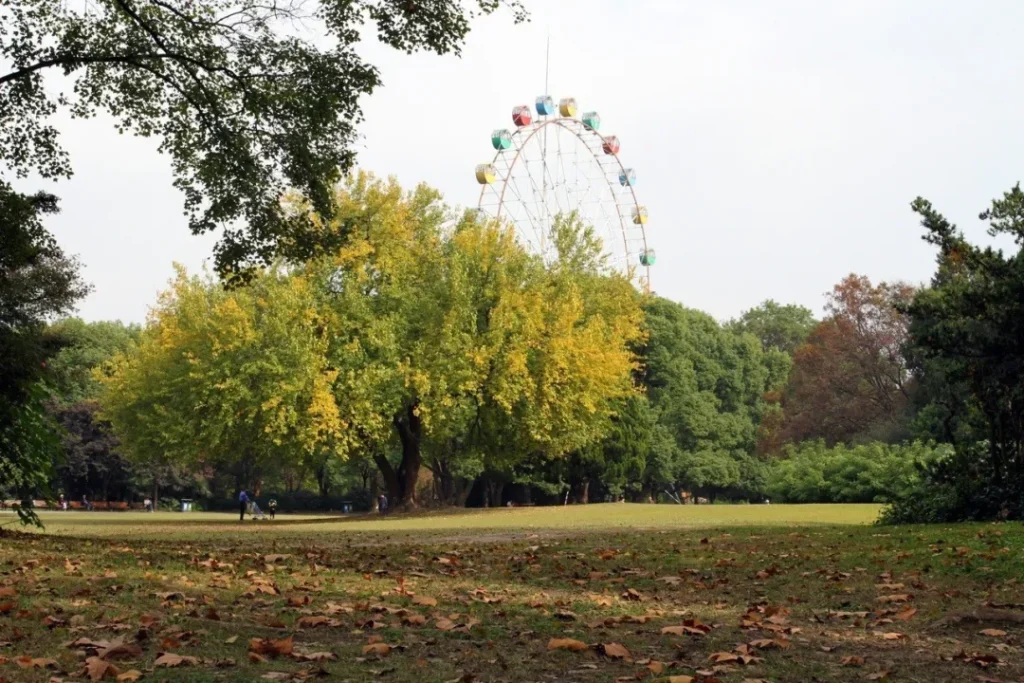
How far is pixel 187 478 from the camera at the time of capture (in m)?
81.4

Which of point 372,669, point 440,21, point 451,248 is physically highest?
point 451,248

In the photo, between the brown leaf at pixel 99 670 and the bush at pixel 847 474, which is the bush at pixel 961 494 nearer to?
the bush at pixel 847 474

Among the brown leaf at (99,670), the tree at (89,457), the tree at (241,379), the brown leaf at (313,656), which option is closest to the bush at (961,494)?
the brown leaf at (313,656)

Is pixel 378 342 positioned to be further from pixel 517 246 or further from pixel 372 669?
pixel 372 669

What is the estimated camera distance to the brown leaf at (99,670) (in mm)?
6086

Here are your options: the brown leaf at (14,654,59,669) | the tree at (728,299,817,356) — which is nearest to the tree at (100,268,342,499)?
the brown leaf at (14,654,59,669)

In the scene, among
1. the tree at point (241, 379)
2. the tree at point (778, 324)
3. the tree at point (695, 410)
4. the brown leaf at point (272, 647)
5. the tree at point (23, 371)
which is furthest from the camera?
the tree at point (778, 324)

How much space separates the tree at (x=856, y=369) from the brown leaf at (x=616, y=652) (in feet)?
181

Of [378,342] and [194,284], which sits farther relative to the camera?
[194,284]

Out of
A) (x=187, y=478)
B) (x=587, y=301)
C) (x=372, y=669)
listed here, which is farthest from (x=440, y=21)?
(x=187, y=478)

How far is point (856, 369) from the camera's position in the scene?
209 feet

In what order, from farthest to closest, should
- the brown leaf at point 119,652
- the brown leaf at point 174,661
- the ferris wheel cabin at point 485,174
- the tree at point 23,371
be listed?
the ferris wheel cabin at point 485,174, the tree at point 23,371, the brown leaf at point 119,652, the brown leaf at point 174,661

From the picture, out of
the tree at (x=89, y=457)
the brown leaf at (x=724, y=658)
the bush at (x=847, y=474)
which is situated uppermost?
the tree at (x=89, y=457)

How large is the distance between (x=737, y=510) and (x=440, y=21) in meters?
20.5
